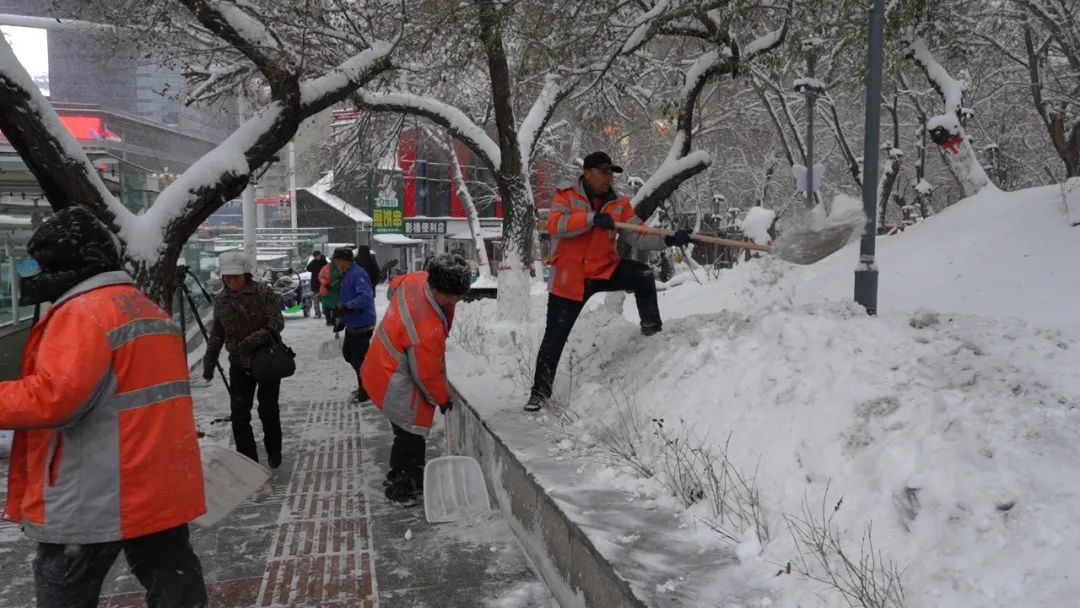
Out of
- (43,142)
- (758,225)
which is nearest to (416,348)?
(758,225)

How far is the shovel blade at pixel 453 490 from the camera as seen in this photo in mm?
4773

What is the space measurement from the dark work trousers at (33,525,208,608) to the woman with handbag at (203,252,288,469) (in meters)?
3.02

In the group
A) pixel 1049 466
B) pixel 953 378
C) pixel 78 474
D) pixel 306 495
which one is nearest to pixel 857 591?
pixel 1049 466

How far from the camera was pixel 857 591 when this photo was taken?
2395 millimetres

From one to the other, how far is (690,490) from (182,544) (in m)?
1.97

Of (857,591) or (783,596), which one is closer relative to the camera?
(857,591)

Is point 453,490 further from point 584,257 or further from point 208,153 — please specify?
point 208,153

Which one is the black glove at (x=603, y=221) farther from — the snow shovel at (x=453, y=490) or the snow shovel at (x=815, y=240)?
the snow shovel at (x=453, y=490)

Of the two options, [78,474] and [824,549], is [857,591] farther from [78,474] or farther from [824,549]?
[78,474]

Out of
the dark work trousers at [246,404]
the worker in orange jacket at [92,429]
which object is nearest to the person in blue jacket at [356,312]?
A: the dark work trousers at [246,404]

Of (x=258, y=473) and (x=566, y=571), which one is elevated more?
(x=258, y=473)

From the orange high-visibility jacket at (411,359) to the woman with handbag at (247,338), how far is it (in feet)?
3.79

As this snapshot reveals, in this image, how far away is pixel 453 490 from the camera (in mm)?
4863

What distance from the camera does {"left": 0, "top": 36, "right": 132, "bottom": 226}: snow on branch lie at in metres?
5.75
